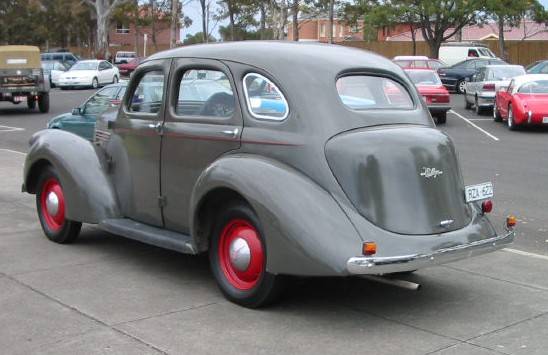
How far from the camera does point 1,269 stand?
6.93 m

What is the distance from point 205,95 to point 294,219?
1.61 metres

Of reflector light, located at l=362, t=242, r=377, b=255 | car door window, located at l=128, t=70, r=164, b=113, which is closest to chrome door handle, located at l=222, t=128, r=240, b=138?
car door window, located at l=128, t=70, r=164, b=113

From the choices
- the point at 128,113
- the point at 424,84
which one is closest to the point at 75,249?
the point at 128,113

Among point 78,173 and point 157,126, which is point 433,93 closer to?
point 78,173

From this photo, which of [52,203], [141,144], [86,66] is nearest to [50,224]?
[52,203]

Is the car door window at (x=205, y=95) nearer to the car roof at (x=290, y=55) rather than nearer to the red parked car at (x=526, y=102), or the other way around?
the car roof at (x=290, y=55)

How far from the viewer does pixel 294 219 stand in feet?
17.7

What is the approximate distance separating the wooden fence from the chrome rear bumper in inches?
1788

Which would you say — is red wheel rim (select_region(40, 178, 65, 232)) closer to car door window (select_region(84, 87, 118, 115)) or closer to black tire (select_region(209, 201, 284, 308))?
black tire (select_region(209, 201, 284, 308))

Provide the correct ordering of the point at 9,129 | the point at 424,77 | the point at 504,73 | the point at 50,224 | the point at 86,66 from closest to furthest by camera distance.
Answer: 1. the point at 50,224
2. the point at 9,129
3. the point at 424,77
4. the point at 504,73
5. the point at 86,66

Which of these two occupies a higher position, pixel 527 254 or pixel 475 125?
pixel 475 125

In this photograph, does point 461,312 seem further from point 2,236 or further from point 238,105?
point 2,236

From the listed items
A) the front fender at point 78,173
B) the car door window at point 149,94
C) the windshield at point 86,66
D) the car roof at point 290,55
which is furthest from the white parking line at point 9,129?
the windshield at point 86,66

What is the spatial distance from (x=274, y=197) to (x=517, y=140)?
13.6 metres
